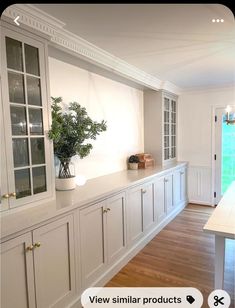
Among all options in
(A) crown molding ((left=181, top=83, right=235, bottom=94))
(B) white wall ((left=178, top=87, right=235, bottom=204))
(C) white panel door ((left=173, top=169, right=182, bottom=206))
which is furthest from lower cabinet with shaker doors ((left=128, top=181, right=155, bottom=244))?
(A) crown molding ((left=181, top=83, right=235, bottom=94))

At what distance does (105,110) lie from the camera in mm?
3021

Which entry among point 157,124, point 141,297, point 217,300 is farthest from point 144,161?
point 217,300

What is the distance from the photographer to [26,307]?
1.42 m

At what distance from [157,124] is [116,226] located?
2085mm

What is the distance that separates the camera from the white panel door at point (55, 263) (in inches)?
58.9

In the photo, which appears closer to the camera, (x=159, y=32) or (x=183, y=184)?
(x=159, y=32)

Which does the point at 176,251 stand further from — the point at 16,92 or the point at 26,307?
the point at 16,92

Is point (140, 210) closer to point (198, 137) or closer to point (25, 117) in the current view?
point (25, 117)

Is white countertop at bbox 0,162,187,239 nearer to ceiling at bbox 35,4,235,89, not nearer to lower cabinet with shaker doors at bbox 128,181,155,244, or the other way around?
lower cabinet with shaker doors at bbox 128,181,155,244

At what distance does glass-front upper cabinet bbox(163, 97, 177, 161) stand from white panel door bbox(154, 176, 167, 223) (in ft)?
2.59

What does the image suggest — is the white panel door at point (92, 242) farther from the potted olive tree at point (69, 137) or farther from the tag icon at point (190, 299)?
the tag icon at point (190, 299)

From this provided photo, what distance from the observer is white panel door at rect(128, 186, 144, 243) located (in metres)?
2.59

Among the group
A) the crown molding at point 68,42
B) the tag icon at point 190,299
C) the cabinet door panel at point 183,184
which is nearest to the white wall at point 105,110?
the crown molding at point 68,42

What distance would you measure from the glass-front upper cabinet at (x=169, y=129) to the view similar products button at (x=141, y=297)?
7.66 feet
